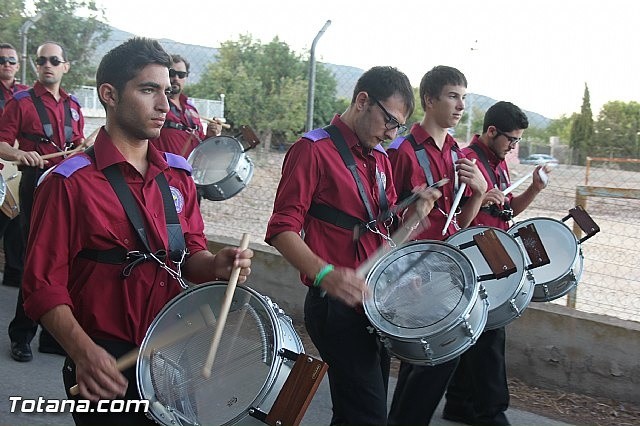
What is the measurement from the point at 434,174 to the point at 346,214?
43.2 inches

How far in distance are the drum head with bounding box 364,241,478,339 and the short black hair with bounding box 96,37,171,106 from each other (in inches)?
49.2

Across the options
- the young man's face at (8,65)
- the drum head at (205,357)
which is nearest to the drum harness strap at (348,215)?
the drum head at (205,357)

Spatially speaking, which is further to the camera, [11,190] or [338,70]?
[11,190]

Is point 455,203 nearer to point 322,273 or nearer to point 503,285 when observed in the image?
point 503,285

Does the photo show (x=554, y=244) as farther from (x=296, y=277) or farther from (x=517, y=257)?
(x=296, y=277)

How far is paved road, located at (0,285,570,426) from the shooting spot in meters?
4.47

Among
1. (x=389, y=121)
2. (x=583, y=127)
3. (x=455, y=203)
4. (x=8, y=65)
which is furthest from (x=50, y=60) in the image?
(x=583, y=127)

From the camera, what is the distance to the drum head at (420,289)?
3.23m

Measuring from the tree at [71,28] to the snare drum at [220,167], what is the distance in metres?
10.1

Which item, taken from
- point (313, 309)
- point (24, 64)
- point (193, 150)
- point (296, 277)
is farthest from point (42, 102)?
point (313, 309)

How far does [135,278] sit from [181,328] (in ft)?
0.72

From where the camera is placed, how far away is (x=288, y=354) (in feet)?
8.22

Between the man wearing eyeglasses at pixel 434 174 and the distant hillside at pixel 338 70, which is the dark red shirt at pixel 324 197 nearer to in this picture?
the man wearing eyeglasses at pixel 434 174

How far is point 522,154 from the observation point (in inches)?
348
